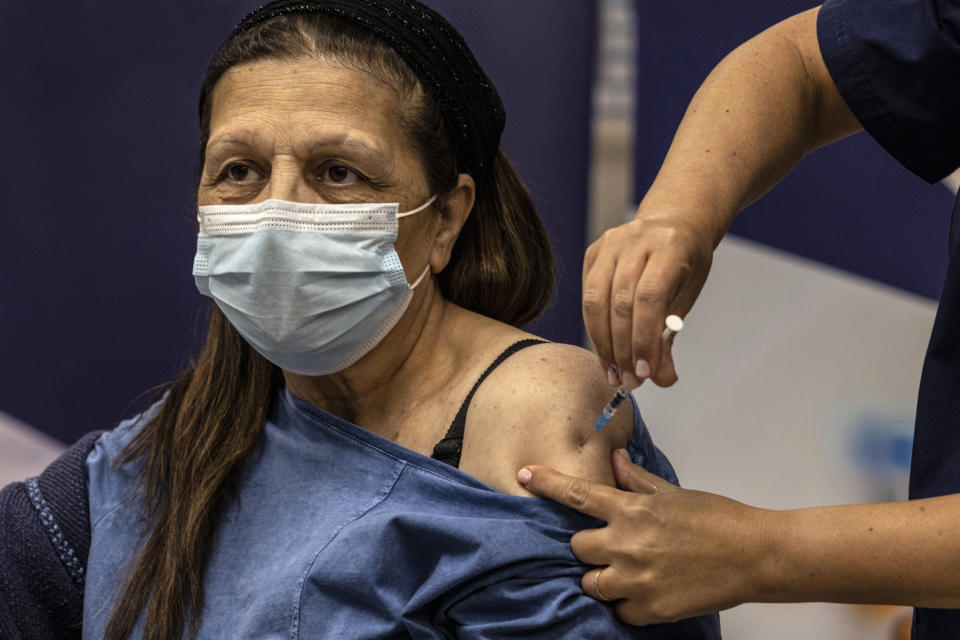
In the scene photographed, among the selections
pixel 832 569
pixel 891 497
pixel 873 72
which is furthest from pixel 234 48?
pixel 891 497

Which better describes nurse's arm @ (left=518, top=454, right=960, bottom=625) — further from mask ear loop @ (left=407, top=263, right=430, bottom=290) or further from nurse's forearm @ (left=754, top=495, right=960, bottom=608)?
mask ear loop @ (left=407, top=263, right=430, bottom=290)

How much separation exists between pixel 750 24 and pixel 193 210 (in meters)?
1.39

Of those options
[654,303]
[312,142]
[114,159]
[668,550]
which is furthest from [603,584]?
[114,159]

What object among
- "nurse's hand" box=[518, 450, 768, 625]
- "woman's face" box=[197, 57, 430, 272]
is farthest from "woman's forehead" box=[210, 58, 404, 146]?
"nurse's hand" box=[518, 450, 768, 625]

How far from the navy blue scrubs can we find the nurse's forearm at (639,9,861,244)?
0.04 m

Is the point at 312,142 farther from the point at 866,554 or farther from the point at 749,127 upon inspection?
the point at 866,554

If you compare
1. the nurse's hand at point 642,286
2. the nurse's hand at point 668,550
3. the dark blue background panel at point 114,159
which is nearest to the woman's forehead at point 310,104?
the nurse's hand at point 642,286

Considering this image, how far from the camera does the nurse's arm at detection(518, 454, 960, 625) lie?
113 cm

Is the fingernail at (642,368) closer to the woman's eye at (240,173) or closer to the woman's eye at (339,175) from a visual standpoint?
the woman's eye at (339,175)

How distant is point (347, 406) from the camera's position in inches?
66.0

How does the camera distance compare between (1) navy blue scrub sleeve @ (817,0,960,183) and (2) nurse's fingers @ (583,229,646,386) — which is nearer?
(2) nurse's fingers @ (583,229,646,386)

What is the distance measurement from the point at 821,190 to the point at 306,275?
151 centimetres

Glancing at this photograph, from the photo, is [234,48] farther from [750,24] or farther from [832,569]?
[750,24]

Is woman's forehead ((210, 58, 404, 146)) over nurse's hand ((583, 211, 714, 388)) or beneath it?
over
